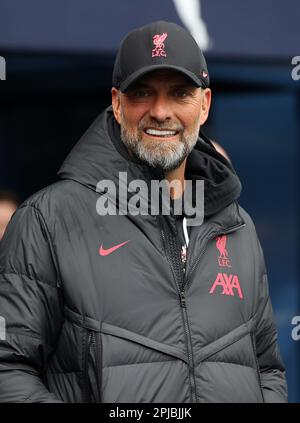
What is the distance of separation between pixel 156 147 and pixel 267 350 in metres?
0.55

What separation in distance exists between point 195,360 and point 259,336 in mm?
287

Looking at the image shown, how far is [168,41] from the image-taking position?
180cm

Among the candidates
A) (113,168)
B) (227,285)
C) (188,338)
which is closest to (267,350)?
(227,285)

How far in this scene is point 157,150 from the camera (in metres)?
1.80

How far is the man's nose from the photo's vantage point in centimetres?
176

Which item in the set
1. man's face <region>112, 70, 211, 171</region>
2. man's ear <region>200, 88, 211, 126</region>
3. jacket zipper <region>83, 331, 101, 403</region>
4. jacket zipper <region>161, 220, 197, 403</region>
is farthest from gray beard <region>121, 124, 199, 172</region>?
jacket zipper <region>83, 331, 101, 403</region>

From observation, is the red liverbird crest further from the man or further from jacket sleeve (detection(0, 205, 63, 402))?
jacket sleeve (detection(0, 205, 63, 402))

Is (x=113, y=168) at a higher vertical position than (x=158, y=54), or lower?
lower

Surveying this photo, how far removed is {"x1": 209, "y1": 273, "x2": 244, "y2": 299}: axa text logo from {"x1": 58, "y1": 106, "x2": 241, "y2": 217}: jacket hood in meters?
0.16

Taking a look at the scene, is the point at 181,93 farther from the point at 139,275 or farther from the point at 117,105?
the point at 139,275

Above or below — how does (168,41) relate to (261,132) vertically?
below

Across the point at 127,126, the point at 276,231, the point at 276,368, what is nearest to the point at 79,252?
the point at 127,126

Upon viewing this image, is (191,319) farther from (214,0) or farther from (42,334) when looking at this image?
(214,0)

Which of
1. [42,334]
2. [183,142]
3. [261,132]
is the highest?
[261,132]
